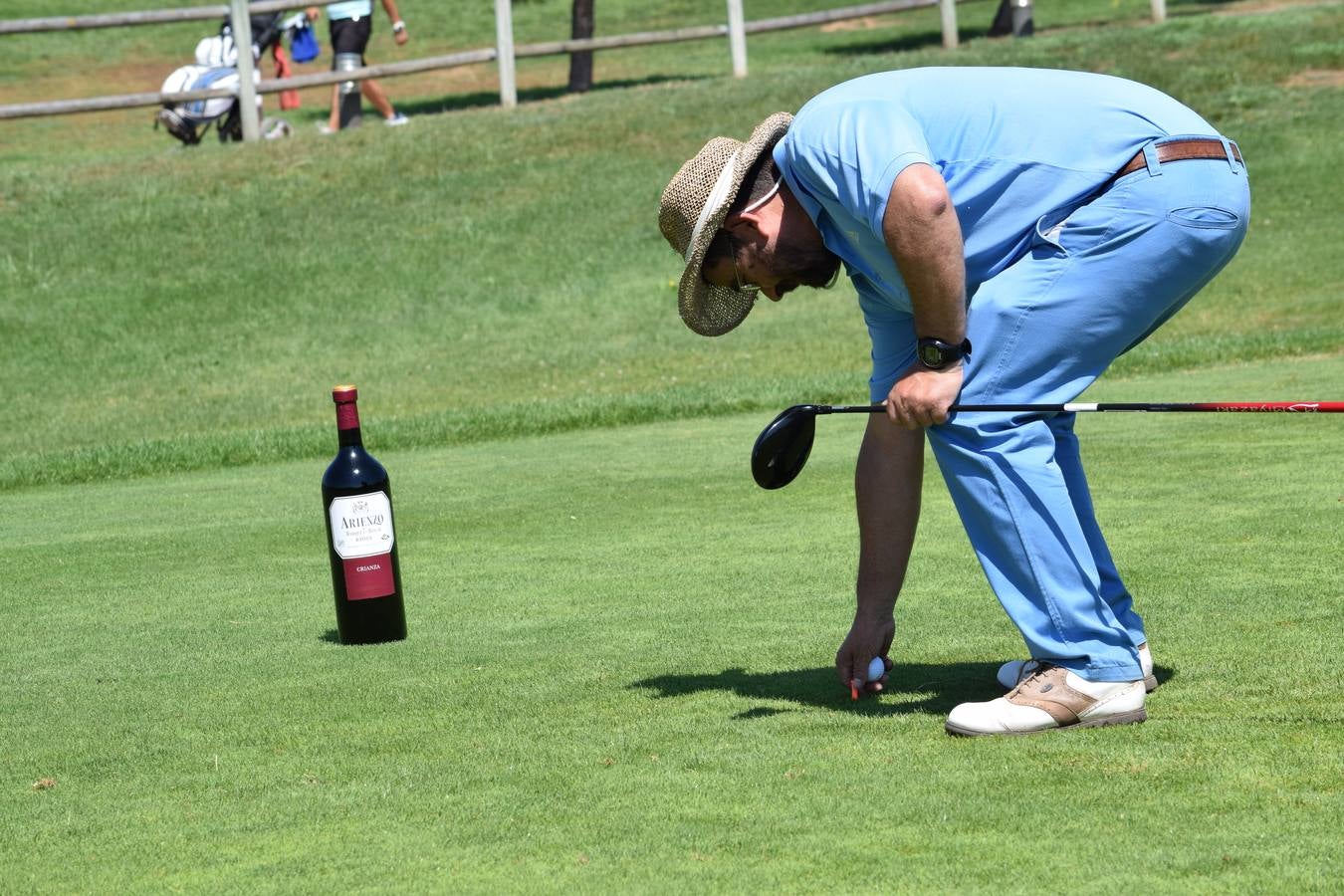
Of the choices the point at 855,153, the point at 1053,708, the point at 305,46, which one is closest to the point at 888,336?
the point at 855,153

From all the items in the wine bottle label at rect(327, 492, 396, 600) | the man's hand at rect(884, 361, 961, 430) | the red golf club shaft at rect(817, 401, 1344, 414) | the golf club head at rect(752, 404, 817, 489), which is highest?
the man's hand at rect(884, 361, 961, 430)

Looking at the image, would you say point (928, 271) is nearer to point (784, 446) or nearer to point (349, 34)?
point (784, 446)

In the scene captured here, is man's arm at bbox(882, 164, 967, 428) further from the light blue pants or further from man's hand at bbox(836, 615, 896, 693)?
man's hand at bbox(836, 615, 896, 693)

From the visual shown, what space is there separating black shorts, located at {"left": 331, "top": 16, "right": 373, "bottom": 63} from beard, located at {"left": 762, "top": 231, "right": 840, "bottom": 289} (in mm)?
17089

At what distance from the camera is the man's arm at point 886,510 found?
165 inches

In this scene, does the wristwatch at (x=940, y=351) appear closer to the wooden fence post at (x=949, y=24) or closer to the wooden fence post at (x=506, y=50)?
the wooden fence post at (x=506, y=50)

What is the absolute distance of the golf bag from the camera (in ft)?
65.2

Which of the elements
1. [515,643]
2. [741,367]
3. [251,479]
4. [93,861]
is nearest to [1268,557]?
[515,643]

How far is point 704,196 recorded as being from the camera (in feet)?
13.0

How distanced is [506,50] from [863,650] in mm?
17442

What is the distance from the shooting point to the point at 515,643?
191 inches

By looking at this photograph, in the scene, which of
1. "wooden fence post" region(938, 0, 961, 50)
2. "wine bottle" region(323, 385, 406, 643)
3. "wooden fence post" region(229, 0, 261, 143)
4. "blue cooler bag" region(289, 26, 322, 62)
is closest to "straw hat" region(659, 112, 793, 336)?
"wine bottle" region(323, 385, 406, 643)

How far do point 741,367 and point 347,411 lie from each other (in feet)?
29.8

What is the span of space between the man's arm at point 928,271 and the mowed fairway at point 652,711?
0.70 m
